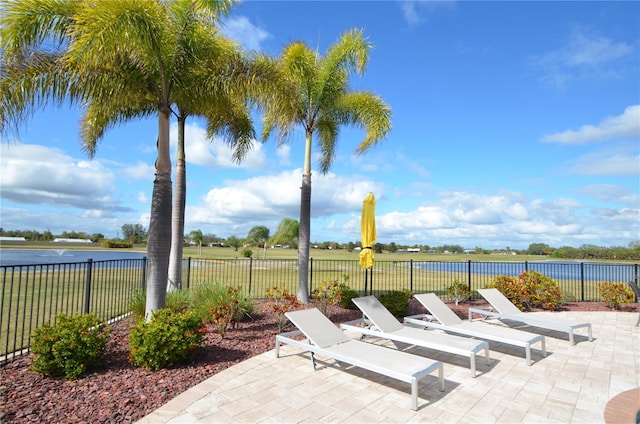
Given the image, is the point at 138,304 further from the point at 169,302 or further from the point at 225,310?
the point at 225,310

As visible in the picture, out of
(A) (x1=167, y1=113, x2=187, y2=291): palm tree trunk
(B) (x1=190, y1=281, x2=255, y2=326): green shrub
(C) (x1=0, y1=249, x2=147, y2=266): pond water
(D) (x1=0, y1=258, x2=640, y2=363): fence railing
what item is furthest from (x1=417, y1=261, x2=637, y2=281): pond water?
(C) (x1=0, y1=249, x2=147, y2=266): pond water

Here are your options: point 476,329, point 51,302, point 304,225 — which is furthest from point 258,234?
point 476,329

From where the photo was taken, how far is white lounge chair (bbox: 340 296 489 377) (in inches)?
213

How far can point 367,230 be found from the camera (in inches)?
352

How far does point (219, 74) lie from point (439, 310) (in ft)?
22.4

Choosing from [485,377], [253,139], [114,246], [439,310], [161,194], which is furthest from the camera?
[114,246]

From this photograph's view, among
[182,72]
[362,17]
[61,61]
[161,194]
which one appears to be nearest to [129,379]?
[161,194]

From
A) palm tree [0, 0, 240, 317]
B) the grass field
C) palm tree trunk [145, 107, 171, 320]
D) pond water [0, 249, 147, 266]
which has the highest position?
palm tree [0, 0, 240, 317]

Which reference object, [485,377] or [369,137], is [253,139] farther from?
[485,377]

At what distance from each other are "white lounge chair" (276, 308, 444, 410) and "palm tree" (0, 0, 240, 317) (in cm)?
293

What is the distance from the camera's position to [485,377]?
530 centimetres

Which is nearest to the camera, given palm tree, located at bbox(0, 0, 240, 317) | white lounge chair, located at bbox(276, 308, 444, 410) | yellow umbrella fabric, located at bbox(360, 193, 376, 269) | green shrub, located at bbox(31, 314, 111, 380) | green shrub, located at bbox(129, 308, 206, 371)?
white lounge chair, located at bbox(276, 308, 444, 410)

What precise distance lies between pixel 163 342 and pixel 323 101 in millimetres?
8348

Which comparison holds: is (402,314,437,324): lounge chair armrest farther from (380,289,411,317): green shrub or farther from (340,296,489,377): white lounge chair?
(380,289,411,317): green shrub
